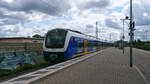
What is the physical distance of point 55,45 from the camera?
14125mm

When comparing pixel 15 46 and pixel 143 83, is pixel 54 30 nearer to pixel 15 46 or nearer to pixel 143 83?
pixel 15 46

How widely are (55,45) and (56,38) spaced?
0.68 m

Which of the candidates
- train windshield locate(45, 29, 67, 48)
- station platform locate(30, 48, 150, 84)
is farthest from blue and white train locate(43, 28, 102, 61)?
station platform locate(30, 48, 150, 84)

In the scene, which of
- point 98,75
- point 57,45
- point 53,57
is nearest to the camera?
point 98,75

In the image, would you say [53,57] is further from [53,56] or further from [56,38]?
[56,38]

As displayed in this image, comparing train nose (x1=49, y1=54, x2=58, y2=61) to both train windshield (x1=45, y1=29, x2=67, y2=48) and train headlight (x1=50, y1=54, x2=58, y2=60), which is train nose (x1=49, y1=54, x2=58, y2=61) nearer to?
train headlight (x1=50, y1=54, x2=58, y2=60)

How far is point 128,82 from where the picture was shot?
7254 millimetres

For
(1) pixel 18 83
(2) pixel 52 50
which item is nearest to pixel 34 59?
(2) pixel 52 50

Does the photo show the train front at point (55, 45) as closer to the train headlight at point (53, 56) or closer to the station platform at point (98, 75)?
the train headlight at point (53, 56)

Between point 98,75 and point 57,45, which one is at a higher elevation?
point 57,45

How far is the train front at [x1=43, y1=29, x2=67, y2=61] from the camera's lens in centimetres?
1385

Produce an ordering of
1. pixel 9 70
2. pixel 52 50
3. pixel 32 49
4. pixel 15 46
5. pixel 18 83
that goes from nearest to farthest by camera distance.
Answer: pixel 18 83 → pixel 9 70 → pixel 15 46 → pixel 52 50 → pixel 32 49

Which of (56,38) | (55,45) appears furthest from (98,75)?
(56,38)

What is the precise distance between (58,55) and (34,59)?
2.26 m
